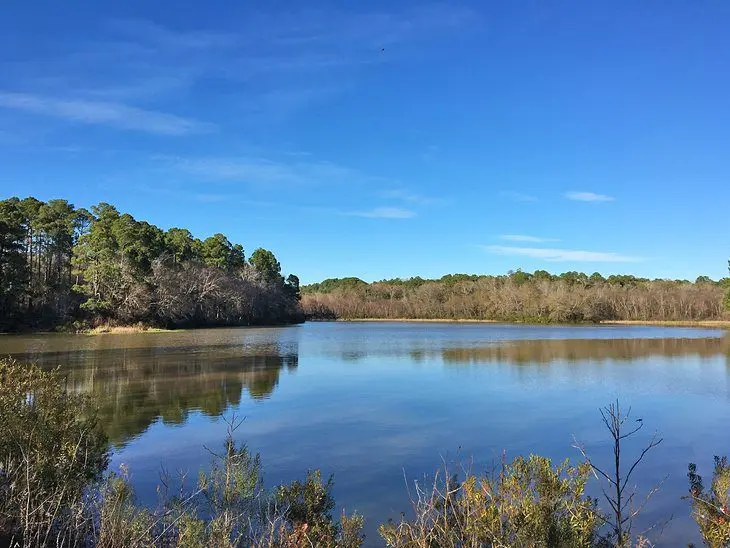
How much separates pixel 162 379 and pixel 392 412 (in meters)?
8.88

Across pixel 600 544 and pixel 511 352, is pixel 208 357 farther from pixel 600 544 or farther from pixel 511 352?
pixel 600 544

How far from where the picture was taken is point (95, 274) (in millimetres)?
47594

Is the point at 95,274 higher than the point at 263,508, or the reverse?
the point at 95,274

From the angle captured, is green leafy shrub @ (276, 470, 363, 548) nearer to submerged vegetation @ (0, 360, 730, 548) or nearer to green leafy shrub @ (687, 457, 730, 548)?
submerged vegetation @ (0, 360, 730, 548)

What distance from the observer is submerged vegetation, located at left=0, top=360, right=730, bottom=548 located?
4195 mm

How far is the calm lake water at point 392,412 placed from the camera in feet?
28.8

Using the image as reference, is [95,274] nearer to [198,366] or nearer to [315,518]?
[198,366]

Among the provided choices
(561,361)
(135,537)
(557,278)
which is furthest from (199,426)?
(557,278)

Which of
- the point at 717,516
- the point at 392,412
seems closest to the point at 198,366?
the point at 392,412

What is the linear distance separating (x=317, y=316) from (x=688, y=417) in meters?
111

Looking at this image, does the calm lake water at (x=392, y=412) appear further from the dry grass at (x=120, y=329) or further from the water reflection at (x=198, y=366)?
the dry grass at (x=120, y=329)

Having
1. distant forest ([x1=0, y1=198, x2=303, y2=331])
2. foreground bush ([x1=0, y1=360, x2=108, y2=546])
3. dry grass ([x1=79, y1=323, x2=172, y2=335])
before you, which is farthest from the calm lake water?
distant forest ([x1=0, y1=198, x2=303, y2=331])

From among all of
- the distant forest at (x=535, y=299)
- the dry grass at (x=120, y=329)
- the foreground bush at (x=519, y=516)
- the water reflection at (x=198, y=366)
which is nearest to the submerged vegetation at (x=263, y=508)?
the foreground bush at (x=519, y=516)

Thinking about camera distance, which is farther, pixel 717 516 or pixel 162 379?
pixel 162 379
